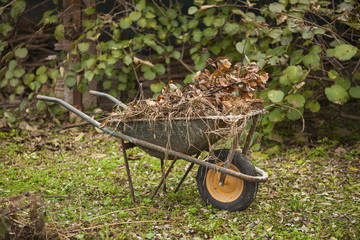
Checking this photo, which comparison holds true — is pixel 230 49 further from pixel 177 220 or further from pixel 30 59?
pixel 30 59

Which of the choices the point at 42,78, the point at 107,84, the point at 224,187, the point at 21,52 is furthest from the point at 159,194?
the point at 21,52

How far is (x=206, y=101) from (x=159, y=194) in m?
0.88

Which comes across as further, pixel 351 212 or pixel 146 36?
pixel 146 36

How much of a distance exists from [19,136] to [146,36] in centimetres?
178

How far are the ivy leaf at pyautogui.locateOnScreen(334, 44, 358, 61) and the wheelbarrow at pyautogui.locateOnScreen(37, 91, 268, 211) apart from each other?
48.3 inches

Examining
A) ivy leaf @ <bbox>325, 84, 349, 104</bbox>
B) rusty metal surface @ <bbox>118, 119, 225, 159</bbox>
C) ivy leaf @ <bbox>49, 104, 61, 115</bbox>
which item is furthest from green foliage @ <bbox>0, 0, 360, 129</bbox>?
rusty metal surface @ <bbox>118, 119, 225, 159</bbox>

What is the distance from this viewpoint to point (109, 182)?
10.5ft

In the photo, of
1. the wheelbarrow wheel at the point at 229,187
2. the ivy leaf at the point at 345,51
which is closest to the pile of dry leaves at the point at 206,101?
the wheelbarrow wheel at the point at 229,187

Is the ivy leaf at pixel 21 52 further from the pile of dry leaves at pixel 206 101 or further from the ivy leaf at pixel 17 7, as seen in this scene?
the pile of dry leaves at pixel 206 101

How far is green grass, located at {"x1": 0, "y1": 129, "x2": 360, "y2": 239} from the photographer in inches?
87.2

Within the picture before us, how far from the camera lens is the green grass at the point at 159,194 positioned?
87.2 inches

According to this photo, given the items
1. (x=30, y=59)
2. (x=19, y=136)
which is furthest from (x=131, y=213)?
(x=30, y=59)

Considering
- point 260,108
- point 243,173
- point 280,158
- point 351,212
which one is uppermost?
point 260,108

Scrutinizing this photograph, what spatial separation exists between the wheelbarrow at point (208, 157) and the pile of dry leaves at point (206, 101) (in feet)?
0.16
